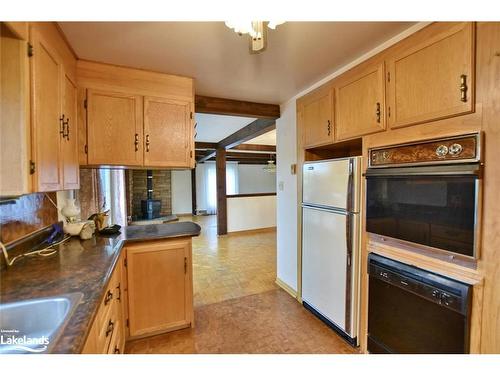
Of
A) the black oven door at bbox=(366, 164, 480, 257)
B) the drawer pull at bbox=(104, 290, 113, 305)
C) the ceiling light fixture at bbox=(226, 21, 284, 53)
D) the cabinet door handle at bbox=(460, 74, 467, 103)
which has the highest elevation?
the ceiling light fixture at bbox=(226, 21, 284, 53)

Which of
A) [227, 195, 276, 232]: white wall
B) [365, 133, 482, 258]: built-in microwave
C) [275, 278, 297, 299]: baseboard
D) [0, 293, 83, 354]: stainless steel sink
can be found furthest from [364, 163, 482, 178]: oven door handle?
[227, 195, 276, 232]: white wall

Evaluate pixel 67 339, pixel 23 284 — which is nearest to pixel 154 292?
pixel 23 284

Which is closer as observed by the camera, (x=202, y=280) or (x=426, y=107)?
(x=426, y=107)

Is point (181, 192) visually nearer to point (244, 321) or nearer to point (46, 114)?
point (244, 321)

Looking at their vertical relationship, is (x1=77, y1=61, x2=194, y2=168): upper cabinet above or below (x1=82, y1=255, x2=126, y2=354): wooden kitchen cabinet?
above

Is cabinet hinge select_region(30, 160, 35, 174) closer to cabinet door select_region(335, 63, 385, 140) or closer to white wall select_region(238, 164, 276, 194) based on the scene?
Answer: cabinet door select_region(335, 63, 385, 140)

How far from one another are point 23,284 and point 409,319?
2085mm

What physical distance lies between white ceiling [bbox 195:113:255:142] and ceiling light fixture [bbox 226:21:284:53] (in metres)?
2.41

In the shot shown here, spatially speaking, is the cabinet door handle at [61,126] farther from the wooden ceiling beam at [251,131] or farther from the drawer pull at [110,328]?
the wooden ceiling beam at [251,131]

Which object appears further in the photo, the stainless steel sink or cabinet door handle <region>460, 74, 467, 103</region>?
cabinet door handle <region>460, 74, 467, 103</region>

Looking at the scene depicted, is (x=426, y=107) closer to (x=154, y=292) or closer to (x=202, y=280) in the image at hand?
(x=154, y=292)

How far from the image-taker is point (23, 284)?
109cm

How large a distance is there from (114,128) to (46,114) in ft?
2.45

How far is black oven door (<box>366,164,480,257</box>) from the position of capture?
1188 millimetres
